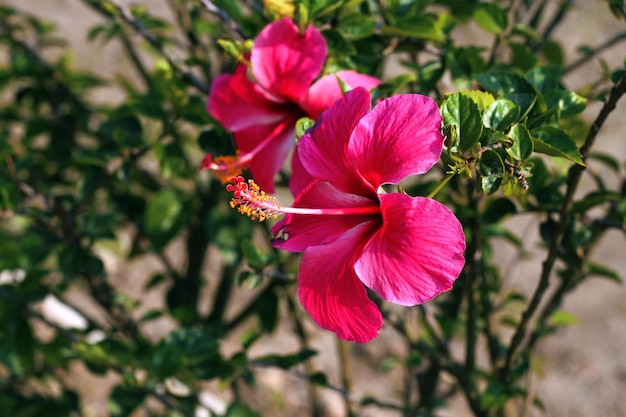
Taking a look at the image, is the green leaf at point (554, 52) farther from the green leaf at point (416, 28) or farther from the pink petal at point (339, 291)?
the pink petal at point (339, 291)

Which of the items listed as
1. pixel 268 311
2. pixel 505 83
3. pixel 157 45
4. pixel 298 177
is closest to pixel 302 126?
pixel 298 177

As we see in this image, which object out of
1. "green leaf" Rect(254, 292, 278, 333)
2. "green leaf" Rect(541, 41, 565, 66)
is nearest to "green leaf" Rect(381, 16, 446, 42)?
"green leaf" Rect(541, 41, 565, 66)

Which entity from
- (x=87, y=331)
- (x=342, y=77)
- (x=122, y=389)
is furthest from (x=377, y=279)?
(x=87, y=331)

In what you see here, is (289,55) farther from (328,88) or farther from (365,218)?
(365,218)

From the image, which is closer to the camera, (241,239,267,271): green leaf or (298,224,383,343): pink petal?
(298,224,383,343): pink petal

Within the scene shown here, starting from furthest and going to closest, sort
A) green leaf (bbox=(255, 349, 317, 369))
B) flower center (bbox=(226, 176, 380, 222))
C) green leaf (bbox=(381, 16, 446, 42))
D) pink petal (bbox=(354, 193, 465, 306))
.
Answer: green leaf (bbox=(255, 349, 317, 369)) → green leaf (bbox=(381, 16, 446, 42)) → flower center (bbox=(226, 176, 380, 222)) → pink petal (bbox=(354, 193, 465, 306))

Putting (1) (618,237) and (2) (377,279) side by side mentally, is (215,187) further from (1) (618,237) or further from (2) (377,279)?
(1) (618,237)

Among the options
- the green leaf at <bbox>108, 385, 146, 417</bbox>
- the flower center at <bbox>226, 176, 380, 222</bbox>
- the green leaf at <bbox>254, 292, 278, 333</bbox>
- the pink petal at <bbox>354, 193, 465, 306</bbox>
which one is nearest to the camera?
the pink petal at <bbox>354, 193, 465, 306</bbox>

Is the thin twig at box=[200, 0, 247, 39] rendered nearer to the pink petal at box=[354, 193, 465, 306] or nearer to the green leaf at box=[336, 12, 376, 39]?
the green leaf at box=[336, 12, 376, 39]
